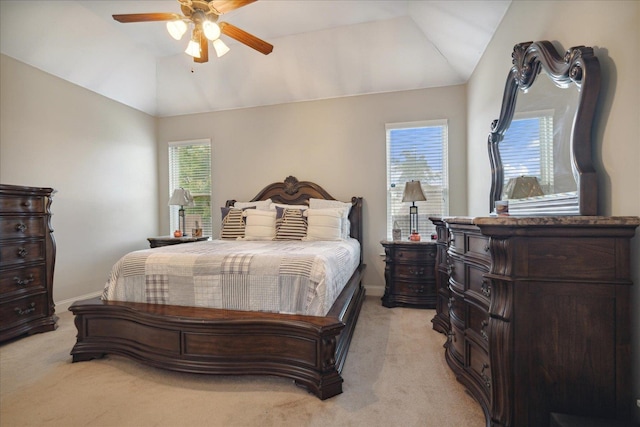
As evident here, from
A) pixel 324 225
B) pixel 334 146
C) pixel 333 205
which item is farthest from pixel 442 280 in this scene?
pixel 334 146

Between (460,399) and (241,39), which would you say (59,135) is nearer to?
(241,39)

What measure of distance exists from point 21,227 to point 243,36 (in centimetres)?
272

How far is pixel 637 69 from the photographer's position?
120 centimetres

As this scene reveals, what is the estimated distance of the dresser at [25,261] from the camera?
8.40ft

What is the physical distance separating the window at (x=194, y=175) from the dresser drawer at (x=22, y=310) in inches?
84.3

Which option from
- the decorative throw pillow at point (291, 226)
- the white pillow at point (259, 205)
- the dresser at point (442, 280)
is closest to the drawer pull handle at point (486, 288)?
the dresser at point (442, 280)

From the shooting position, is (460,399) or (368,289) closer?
(460,399)

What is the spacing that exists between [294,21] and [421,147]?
2.26 meters

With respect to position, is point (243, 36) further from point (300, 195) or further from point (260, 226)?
point (300, 195)

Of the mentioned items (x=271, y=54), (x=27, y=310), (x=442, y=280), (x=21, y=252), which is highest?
(x=271, y=54)

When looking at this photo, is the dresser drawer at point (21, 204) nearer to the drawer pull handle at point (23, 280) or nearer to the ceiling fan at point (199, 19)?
the drawer pull handle at point (23, 280)

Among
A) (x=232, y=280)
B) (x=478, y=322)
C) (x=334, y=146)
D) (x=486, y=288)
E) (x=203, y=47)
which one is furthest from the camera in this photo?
(x=334, y=146)

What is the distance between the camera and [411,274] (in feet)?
11.3

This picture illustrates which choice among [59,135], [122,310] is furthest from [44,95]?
[122,310]
